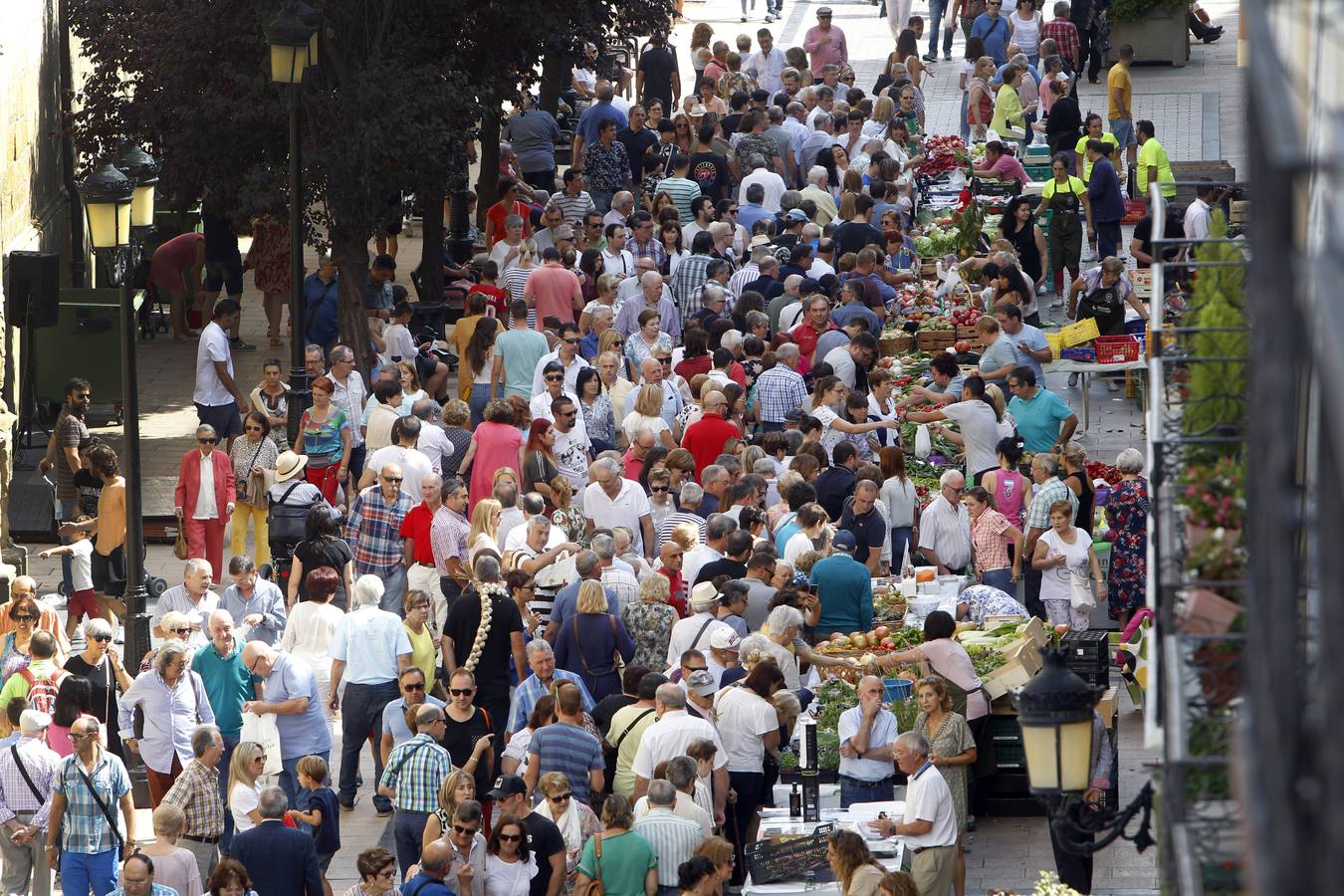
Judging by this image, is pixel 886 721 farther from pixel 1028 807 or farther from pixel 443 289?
pixel 443 289

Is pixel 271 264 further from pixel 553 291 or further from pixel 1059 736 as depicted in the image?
pixel 1059 736

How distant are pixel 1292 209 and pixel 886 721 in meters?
8.36

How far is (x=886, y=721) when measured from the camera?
12.3 meters

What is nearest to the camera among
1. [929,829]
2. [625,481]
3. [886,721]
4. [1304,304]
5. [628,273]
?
[1304,304]

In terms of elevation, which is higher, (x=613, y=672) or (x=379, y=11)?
(x=379, y=11)

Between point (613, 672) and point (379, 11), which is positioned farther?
point (379, 11)

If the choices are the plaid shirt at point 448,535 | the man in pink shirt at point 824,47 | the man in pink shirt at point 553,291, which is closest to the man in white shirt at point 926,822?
the plaid shirt at point 448,535

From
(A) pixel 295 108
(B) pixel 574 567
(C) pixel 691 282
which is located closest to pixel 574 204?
(C) pixel 691 282

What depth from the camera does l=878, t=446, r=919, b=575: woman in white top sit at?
50.8 ft

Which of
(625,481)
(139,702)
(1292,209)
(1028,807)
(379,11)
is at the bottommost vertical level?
(1028,807)

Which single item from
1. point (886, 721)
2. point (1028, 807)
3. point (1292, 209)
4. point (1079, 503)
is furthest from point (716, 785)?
point (1292, 209)

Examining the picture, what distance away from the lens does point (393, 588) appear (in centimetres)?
1475

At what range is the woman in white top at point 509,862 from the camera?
10.8 m

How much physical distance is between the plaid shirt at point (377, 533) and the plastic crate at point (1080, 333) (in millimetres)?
6674
